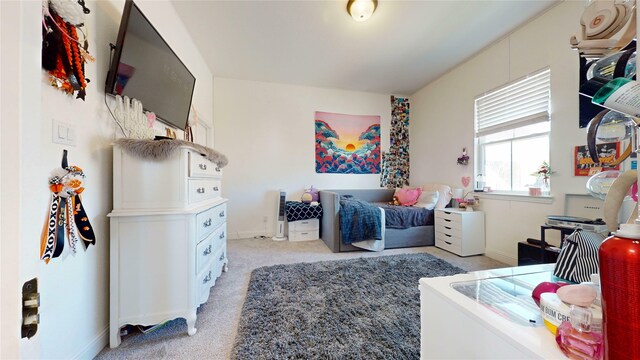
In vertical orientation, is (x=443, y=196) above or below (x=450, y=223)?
above

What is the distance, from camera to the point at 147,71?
159 cm

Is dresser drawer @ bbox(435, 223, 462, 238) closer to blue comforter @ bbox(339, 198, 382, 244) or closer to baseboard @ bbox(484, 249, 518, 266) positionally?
baseboard @ bbox(484, 249, 518, 266)

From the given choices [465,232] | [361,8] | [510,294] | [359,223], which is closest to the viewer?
[510,294]

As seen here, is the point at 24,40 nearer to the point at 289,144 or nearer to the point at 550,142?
the point at 550,142

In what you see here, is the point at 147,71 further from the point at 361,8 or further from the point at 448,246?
the point at 448,246

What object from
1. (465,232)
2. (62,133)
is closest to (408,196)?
(465,232)

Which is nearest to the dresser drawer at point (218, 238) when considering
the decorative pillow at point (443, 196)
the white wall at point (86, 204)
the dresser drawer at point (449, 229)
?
the white wall at point (86, 204)

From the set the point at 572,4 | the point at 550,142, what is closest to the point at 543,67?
the point at 572,4

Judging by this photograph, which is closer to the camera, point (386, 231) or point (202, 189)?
point (202, 189)

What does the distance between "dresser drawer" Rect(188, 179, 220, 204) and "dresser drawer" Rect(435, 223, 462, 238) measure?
2831 millimetres

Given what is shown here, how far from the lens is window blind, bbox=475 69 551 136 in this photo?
7.49ft

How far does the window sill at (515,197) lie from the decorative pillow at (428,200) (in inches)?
19.4

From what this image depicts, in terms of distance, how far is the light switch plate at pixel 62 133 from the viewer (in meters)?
1.02

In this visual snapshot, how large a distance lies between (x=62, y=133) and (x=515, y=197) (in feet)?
12.1
